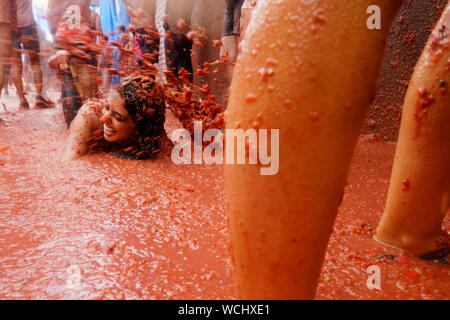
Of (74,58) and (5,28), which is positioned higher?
(5,28)

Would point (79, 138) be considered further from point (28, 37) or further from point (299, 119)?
point (28, 37)

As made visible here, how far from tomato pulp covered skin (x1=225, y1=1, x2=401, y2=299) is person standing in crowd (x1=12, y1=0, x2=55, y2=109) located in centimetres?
504

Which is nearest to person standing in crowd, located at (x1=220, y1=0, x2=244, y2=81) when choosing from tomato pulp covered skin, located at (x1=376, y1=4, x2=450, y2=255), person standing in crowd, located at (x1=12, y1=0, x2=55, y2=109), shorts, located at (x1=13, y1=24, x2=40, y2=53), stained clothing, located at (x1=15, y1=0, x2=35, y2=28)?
tomato pulp covered skin, located at (x1=376, y1=4, x2=450, y2=255)

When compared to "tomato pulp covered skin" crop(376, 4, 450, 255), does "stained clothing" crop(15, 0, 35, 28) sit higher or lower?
higher

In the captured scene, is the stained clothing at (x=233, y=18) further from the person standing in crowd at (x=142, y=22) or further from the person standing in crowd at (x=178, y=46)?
the person standing in crowd at (x=142, y=22)

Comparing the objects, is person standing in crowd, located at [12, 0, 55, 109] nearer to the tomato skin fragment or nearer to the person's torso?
the person's torso

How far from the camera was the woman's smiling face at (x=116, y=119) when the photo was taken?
2.07 metres

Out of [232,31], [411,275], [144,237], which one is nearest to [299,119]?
[411,275]

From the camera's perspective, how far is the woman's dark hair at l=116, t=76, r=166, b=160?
2082 mm

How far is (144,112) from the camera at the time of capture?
6.99 feet

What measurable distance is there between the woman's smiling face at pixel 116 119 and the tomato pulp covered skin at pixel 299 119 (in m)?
1.75

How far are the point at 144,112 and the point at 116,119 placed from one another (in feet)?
0.68
